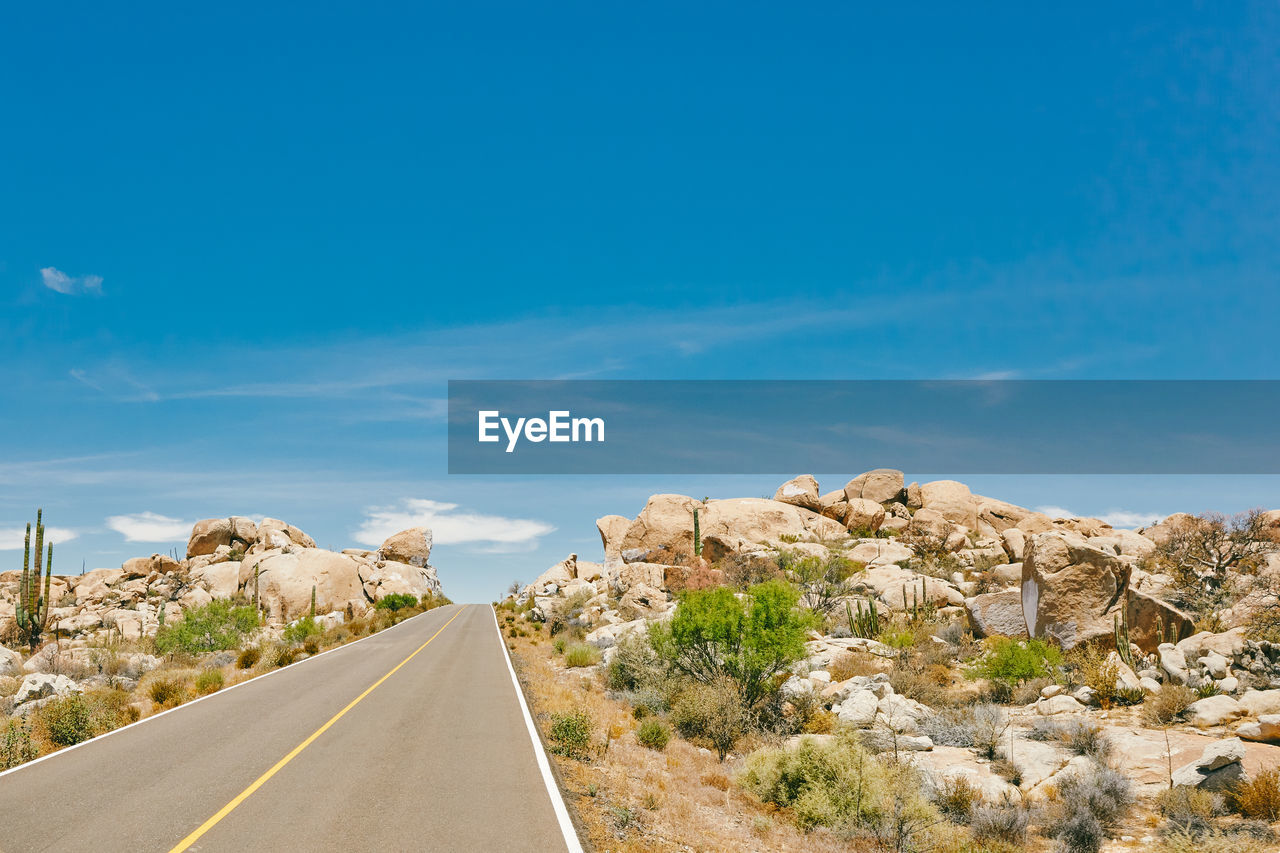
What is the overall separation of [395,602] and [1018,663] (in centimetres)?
6942

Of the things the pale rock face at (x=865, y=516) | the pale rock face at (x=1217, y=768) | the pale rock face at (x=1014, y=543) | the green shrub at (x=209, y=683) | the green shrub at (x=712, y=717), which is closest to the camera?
the pale rock face at (x=1217, y=768)

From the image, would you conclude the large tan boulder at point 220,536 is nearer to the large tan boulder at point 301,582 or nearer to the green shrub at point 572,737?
the large tan boulder at point 301,582

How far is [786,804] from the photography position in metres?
13.0

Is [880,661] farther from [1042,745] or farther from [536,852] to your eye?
[536,852]

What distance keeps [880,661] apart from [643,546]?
42.1 m

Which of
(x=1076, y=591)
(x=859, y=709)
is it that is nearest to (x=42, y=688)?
(x=859, y=709)

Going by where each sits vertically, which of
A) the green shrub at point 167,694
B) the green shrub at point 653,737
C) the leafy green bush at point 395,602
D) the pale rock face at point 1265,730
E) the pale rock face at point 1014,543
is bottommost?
the leafy green bush at point 395,602

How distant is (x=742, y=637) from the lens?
2092cm

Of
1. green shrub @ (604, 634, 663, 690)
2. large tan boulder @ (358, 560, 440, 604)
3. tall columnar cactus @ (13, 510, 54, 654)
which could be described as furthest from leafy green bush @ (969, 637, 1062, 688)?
large tan boulder @ (358, 560, 440, 604)

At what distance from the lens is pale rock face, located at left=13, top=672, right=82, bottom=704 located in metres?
20.7

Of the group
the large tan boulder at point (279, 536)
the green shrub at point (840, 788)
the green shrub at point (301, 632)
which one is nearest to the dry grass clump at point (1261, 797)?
the green shrub at point (840, 788)

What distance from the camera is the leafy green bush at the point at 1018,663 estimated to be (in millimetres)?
19641

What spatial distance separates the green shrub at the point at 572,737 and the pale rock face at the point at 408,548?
101m

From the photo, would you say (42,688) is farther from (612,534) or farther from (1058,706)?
(612,534)
